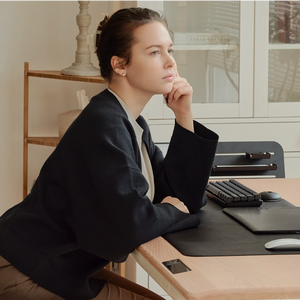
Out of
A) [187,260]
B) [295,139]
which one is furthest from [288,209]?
[295,139]

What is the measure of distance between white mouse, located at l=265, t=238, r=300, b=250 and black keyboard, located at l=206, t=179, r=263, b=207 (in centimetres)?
33

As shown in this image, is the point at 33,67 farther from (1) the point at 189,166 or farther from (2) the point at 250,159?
(1) the point at 189,166

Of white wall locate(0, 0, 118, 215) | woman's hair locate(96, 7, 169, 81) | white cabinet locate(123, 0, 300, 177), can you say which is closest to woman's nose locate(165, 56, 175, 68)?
woman's hair locate(96, 7, 169, 81)

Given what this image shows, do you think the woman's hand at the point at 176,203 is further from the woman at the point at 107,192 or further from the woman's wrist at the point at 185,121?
the woman's wrist at the point at 185,121

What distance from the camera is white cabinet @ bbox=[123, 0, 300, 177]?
7.23ft

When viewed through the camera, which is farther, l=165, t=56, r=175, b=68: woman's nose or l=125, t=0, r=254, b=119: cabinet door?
l=125, t=0, r=254, b=119: cabinet door

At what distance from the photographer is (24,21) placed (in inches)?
102

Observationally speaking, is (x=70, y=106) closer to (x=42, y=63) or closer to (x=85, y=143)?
(x=42, y=63)

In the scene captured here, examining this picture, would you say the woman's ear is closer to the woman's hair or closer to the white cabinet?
the woman's hair

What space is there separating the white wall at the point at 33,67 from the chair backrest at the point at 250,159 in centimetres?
112

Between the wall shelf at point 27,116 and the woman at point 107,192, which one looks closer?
the woman at point 107,192

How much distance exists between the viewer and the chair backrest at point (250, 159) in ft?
6.00

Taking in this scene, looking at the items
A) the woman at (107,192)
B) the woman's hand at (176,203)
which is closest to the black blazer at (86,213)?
the woman at (107,192)

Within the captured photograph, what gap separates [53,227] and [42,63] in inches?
66.8
